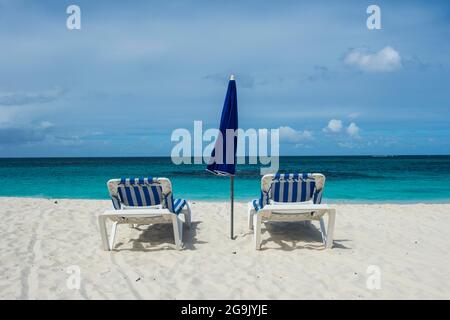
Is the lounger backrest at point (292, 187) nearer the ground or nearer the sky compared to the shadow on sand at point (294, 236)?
nearer the sky

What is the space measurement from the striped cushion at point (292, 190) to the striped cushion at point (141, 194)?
4.61 feet

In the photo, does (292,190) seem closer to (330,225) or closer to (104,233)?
(330,225)

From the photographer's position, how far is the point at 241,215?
809cm

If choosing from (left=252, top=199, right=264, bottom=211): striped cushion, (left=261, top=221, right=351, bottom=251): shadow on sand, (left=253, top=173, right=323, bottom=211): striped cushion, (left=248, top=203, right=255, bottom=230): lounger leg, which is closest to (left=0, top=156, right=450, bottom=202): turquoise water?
(left=261, top=221, right=351, bottom=251): shadow on sand

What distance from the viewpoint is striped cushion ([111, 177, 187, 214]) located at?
5.34 m

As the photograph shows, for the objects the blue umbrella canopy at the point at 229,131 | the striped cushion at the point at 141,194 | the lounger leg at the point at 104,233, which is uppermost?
the blue umbrella canopy at the point at 229,131

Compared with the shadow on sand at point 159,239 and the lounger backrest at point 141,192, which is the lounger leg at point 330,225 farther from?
the lounger backrest at point 141,192

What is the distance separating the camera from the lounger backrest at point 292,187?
17.8ft

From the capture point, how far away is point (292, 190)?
5523mm

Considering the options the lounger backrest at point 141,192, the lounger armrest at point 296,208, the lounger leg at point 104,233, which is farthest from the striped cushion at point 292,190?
the lounger leg at point 104,233

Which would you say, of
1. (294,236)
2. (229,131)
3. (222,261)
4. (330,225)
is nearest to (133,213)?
(222,261)

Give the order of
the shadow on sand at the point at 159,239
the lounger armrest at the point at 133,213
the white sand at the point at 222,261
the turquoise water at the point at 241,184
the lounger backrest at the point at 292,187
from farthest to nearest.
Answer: the turquoise water at the point at 241,184 → the shadow on sand at the point at 159,239 → the lounger backrest at the point at 292,187 → the lounger armrest at the point at 133,213 → the white sand at the point at 222,261
